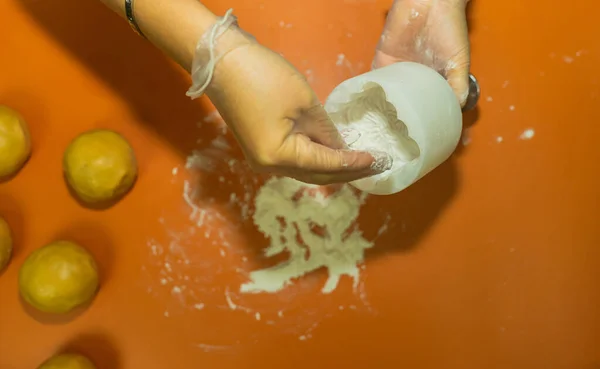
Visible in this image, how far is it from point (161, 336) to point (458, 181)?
0.68 metres

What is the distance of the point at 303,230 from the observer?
1083 mm

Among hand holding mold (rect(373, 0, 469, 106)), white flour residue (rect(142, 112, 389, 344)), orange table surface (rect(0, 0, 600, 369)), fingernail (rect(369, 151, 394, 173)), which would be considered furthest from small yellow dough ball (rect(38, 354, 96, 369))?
hand holding mold (rect(373, 0, 469, 106))

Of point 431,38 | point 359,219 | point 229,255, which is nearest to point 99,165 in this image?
point 229,255

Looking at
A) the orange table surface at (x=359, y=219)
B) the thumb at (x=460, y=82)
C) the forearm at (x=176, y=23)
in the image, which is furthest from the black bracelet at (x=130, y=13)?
the thumb at (x=460, y=82)

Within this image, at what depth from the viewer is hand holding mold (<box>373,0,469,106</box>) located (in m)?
0.95

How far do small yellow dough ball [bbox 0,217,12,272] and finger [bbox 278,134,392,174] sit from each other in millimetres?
634

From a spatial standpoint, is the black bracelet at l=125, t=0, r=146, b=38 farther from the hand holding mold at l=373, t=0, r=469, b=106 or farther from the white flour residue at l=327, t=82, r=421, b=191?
the hand holding mold at l=373, t=0, r=469, b=106

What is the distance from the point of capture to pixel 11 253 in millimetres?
1059

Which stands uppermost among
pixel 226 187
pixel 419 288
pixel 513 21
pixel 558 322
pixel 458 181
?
pixel 513 21

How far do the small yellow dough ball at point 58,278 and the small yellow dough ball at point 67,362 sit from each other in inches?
3.4

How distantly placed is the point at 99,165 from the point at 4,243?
24cm

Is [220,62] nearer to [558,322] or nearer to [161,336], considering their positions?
[161,336]

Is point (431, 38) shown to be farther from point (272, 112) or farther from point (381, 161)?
Result: point (272, 112)

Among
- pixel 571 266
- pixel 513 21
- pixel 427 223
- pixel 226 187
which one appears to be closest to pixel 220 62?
pixel 226 187
